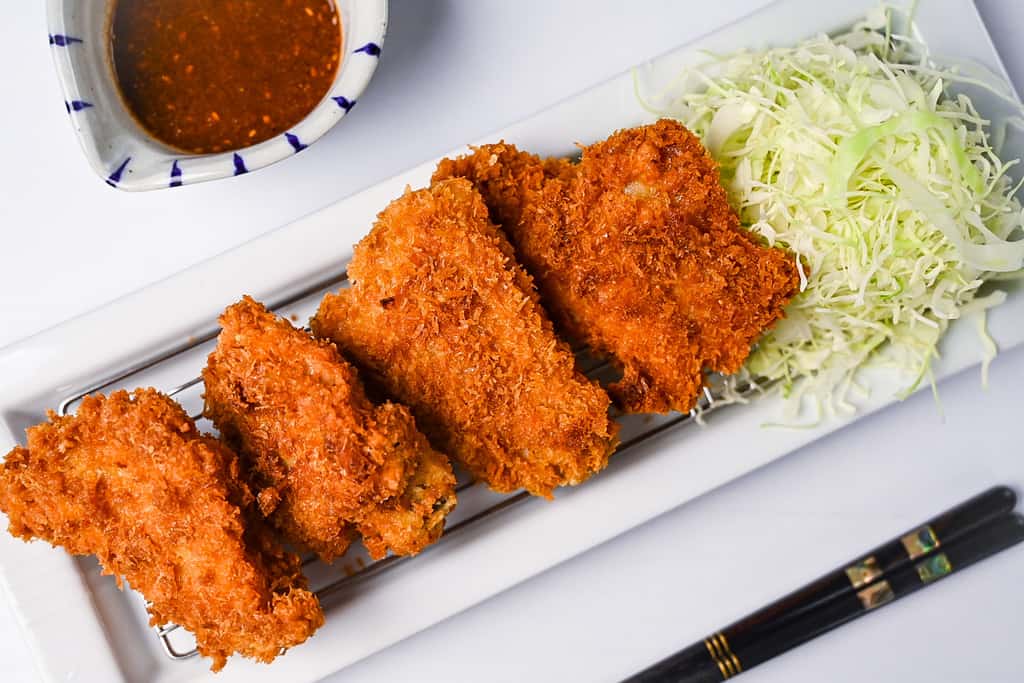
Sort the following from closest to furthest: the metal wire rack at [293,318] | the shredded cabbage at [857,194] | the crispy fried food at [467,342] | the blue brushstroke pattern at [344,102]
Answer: the crispy fried food at [467,342], the blue brushstroke pattern at [344,102], the shredded cabbage at [857,194], the metal wire rack at [293,318]

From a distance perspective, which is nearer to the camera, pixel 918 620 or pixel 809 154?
pixel 809 154

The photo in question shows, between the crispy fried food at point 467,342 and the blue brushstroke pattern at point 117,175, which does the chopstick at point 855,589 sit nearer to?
the crispy fried food at point 467,342

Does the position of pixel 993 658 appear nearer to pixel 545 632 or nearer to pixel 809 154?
pixel 545 632

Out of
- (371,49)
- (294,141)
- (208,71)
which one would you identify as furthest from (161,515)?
(371,49)

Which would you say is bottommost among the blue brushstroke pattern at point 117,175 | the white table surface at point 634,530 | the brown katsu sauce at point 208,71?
the white table surface at point 634,530

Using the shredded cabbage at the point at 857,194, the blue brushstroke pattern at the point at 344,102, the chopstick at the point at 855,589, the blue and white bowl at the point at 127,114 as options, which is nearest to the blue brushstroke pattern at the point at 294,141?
the blue and white bowl at the point at 127,114

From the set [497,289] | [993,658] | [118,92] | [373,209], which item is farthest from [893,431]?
[118,92]
